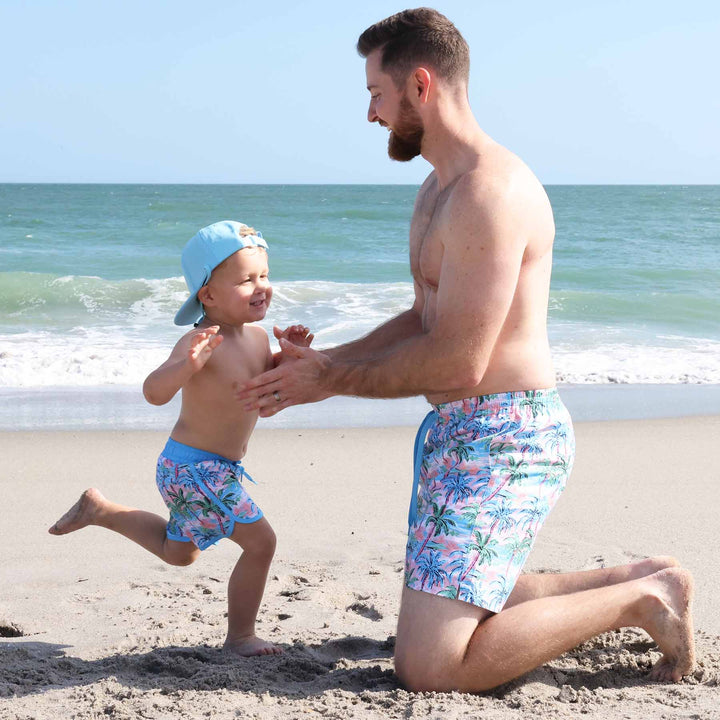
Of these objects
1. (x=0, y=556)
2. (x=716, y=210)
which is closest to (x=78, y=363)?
(x=0, y=556)

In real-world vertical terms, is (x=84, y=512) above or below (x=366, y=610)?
above

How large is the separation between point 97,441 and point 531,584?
394 centimetres

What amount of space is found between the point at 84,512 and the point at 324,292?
1296 centimetres

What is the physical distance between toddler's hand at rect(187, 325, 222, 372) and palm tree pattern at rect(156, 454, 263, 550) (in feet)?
1.26

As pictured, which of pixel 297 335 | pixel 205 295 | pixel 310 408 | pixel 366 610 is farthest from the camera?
pixel 310 408

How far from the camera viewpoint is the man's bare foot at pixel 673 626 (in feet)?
10.4

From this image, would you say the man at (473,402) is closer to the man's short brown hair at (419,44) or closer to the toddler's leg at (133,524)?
the man's short brown hair at (419,44)

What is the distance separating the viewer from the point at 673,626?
10.4ft

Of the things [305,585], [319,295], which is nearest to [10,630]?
[305,585]

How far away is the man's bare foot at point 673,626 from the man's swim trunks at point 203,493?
1.40 m

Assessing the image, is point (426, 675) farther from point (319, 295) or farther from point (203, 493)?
point (319, 295)

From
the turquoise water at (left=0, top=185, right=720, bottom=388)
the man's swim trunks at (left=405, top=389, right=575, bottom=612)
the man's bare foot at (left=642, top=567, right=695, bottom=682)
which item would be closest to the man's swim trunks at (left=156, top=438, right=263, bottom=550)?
the man's swim trunks at (left=405, top=389, right=575, bottom=612)

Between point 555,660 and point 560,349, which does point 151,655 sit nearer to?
point 555,660

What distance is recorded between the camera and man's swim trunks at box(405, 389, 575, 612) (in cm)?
307
